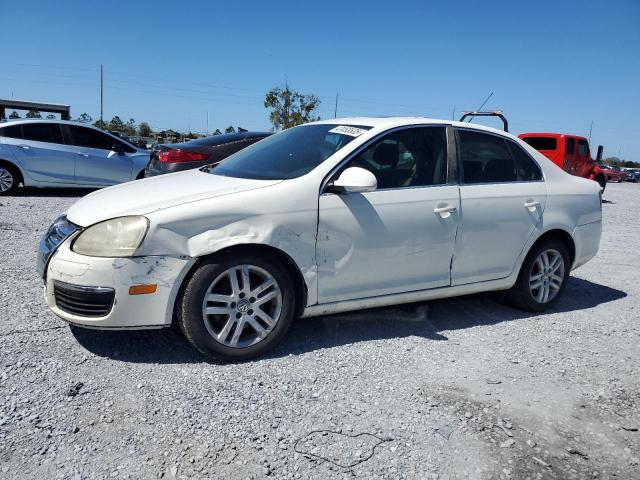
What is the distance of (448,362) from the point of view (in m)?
3.62

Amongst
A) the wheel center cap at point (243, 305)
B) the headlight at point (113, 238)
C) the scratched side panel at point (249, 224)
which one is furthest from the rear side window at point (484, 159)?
the headlight at point (113, 238)

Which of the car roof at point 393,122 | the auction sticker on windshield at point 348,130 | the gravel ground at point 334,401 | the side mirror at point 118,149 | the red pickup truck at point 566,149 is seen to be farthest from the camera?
the red pickup truck at point 566,149

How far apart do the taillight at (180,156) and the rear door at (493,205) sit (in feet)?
16.5

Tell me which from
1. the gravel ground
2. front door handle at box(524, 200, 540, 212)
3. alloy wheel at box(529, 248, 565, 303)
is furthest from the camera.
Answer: alloy wheel at box(529, 248, 565, 303)

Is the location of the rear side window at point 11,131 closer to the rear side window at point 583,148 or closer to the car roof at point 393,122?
the car roof at point 393,122

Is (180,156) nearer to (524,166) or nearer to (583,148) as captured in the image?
(524,166)

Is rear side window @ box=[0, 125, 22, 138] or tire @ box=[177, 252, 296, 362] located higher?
rear side window @ box=[0, 125, 22, 138]

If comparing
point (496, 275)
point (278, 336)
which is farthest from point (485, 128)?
point (278, 336)

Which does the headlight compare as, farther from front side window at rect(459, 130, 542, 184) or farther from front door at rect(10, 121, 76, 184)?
front door at rect(10, 121, 76, 184)

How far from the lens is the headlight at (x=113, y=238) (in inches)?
122

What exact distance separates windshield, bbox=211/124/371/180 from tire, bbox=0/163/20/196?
7.41m

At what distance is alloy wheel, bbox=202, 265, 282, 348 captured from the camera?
3307 mm

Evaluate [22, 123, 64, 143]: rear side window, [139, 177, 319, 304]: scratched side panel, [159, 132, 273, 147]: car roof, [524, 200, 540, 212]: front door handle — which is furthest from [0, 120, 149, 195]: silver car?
[524, 200, 540, 212]: front door handle

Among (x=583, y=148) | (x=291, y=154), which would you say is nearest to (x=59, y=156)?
(x=291, y=154)
